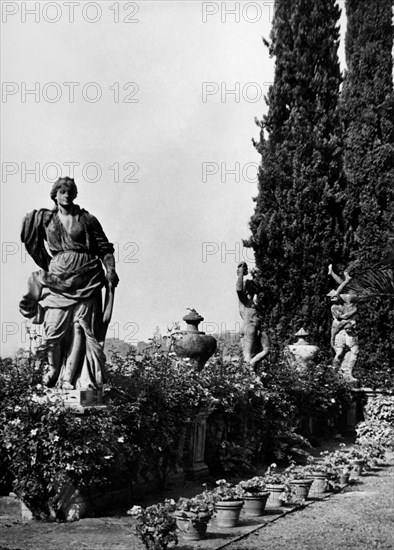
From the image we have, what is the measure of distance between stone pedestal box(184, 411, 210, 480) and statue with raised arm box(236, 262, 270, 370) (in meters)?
2.29

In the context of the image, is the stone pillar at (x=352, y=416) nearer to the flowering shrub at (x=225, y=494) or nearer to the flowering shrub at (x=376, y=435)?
the flowering shrub at (x=376, y=435)

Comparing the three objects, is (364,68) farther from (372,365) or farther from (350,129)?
(372,365)

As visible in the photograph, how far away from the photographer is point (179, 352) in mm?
11523

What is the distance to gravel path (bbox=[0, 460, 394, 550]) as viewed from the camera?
280 inches

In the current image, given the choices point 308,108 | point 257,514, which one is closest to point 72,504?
point 257,514

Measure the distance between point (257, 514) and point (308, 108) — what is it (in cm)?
1393

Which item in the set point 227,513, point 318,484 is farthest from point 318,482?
point 227,513

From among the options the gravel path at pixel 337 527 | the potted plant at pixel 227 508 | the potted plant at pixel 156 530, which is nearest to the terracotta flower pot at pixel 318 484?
the gravel path at pixel 337 527

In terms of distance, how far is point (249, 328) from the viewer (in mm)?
13203

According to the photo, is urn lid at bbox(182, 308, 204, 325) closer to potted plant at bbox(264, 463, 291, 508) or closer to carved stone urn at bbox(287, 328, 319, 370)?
potted plant at bbox(264, 463, 291, 508)

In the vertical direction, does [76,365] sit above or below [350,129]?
below

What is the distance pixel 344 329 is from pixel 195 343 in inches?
321

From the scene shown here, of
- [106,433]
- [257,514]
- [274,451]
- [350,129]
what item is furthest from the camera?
[350,129]

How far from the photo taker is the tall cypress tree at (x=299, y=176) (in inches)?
797
